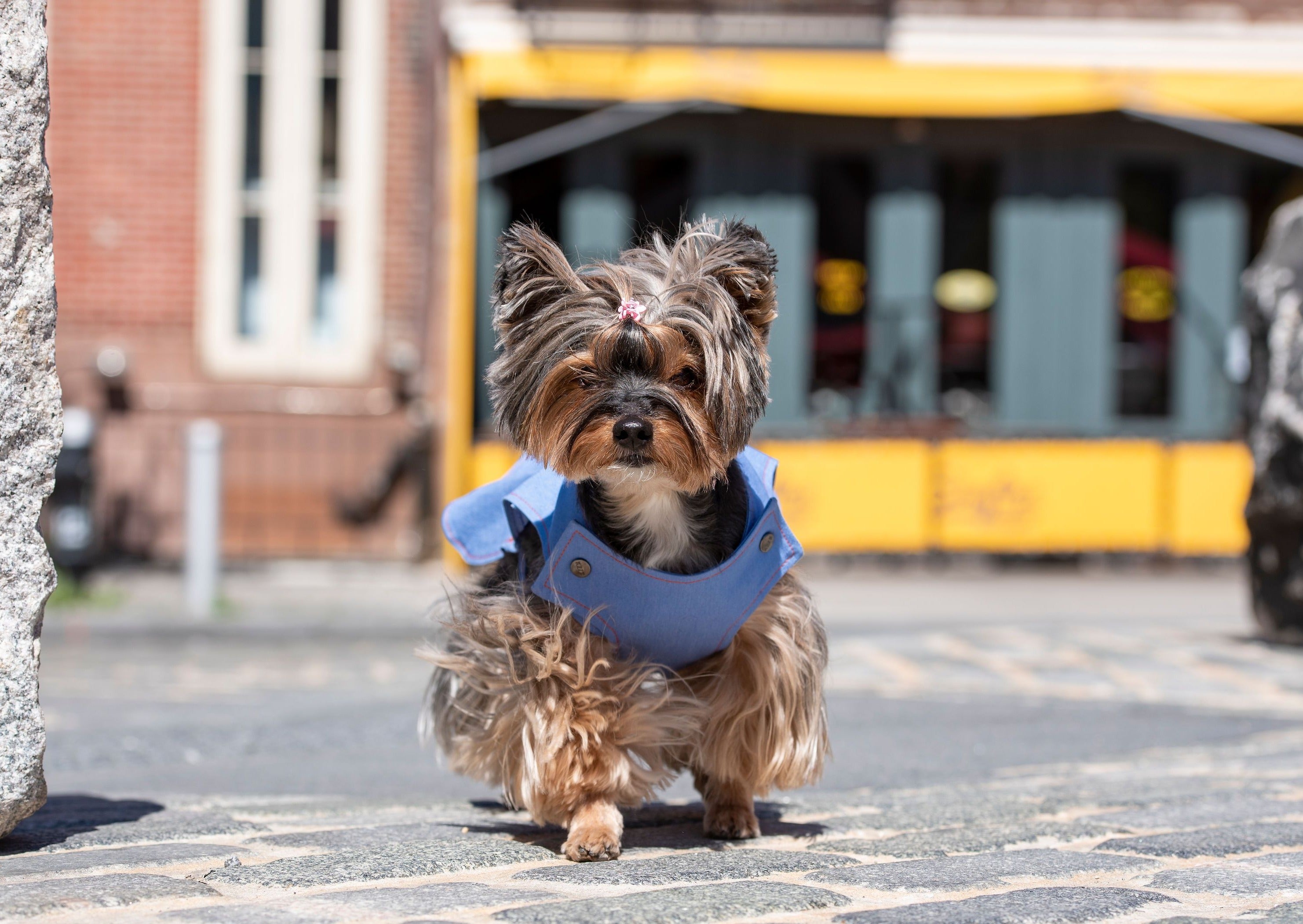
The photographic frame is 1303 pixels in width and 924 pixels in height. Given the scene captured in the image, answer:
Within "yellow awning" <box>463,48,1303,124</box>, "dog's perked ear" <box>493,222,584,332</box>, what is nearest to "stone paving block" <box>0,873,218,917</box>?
"dog's perked ear" <box>493,222,584,332</box>

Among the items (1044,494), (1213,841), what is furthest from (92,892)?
(1044,494)

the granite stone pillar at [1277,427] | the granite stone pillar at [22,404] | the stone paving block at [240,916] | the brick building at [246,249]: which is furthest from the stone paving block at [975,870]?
the brick building at [246,249]

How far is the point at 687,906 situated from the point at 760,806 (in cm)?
176

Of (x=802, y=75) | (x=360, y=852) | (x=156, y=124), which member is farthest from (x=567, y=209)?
(x=360, y=852)

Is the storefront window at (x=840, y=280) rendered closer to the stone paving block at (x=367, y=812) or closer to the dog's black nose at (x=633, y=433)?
the stone paving block at (x=367, y=812)

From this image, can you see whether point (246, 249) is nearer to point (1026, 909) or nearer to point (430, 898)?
point (430, 898)

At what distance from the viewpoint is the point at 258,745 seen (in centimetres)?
658

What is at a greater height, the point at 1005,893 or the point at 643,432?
the point at 643,432

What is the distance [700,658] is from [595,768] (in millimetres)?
414

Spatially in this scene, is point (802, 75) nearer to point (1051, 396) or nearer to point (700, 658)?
point (1051, 396)

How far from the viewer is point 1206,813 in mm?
4527

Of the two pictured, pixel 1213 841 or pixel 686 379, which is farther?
A: pixel 1213 841

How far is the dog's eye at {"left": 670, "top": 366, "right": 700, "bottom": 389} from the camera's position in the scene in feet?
12.4

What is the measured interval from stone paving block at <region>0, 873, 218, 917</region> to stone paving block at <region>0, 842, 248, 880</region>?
0.13m
